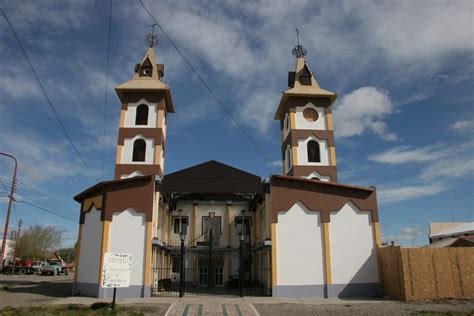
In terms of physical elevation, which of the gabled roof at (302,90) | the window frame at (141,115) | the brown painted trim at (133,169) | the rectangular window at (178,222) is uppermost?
the gabled roof at (302,90)

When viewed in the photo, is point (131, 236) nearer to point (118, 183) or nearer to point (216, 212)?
point (118, 183)

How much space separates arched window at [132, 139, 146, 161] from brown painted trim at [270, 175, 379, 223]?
11190 millimetres

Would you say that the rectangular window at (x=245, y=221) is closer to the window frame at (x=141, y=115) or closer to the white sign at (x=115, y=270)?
the window frame at (x=141, y=115)

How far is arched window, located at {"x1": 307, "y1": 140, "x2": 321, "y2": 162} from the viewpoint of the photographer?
1104 inches

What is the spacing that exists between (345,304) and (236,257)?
12.3m

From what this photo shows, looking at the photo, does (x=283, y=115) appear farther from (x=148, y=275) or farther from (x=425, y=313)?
(x=425, y=313)

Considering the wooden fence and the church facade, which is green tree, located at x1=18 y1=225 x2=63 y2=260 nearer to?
the church facade

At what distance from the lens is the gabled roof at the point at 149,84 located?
27250 millimetres

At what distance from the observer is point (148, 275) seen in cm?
1775

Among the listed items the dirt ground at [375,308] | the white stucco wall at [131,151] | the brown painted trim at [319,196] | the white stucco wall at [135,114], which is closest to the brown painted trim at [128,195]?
the brown painted trim at [319,196]

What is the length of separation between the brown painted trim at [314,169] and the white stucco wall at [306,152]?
1.05 ft

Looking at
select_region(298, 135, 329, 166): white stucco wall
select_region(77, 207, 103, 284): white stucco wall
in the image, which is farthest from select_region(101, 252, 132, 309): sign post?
select_region(298, 135, 329, 166): white stucco wall

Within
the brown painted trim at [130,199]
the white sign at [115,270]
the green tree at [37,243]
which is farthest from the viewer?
the green tree at [37,243]

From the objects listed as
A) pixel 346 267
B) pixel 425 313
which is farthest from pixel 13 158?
pixel 425 313
